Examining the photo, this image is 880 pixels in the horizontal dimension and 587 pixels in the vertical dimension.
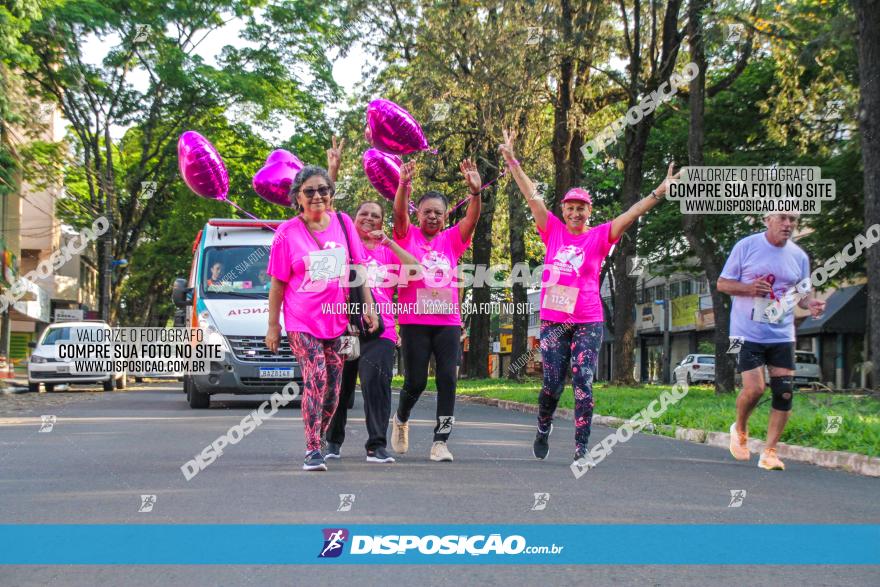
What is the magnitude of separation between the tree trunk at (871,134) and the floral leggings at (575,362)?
7877mm

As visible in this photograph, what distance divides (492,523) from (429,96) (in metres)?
19.9

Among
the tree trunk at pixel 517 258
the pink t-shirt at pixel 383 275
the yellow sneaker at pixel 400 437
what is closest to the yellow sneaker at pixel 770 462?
the yellow sneaker at pixel 400 437

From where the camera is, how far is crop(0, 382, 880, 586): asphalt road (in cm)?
439

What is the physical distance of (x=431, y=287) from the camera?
8.20 meters

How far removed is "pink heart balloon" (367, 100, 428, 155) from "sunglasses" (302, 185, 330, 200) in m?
2.64

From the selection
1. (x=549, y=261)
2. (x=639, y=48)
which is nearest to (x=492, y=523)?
(x=549, y=261)

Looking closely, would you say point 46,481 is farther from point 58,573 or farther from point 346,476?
point 58,573

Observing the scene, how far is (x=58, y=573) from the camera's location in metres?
4.45

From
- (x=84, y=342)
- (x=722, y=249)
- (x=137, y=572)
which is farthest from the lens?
(x=722, y=249)

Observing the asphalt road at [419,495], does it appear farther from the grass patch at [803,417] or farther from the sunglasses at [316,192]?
the sunglasses at [316,192]

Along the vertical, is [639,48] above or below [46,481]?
above

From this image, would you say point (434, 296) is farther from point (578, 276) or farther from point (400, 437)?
point (400, 437)

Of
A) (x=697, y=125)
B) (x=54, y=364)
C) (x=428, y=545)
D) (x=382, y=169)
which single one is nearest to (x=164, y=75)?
(x=54, y=364)

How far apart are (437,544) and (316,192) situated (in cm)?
344
